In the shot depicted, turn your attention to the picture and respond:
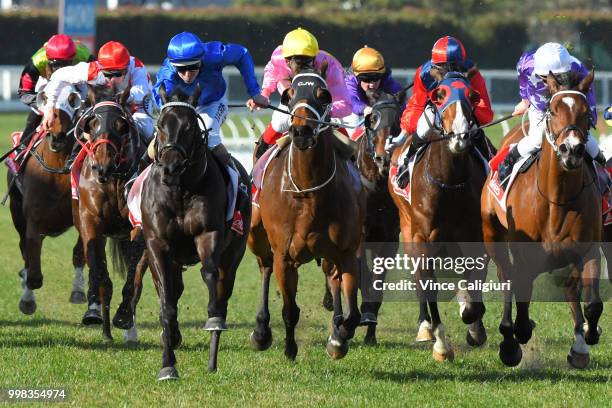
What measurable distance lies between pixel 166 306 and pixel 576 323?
250cm

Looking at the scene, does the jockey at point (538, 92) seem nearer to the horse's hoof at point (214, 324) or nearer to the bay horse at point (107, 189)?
the horse's hoof at point (214, 324)

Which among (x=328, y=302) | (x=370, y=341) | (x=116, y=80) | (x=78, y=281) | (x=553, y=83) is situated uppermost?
(x=553, y=83)

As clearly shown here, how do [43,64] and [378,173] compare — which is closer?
[378,173]

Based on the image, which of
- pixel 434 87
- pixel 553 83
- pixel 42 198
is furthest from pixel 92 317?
pixel 553 83

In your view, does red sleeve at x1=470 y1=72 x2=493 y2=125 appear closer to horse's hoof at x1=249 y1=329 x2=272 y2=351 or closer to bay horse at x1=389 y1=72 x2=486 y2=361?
bay horse at x1=389 y1=72 x2=486 y2=361

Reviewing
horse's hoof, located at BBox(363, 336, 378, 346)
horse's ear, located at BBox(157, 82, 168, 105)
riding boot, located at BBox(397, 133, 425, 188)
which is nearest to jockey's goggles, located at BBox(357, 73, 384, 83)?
riding boot, located at BBox(397, 133, 425, 188)

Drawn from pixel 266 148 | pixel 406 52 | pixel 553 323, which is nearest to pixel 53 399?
pixel 266 148

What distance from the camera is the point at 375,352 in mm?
9000

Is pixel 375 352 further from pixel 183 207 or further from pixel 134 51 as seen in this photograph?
pixel 134 51

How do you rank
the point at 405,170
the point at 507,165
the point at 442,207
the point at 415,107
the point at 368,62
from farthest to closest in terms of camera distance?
the point at 368,62
the point at 415,107
the point at 405,170
the point at 442,207
the point at 507,165

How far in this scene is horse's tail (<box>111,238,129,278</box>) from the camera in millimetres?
10477

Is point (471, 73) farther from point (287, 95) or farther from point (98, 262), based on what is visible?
point (98, 262)

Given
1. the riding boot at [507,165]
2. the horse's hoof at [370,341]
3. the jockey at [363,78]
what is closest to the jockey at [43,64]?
the jockey at [363,78]

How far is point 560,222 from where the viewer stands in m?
7.85
